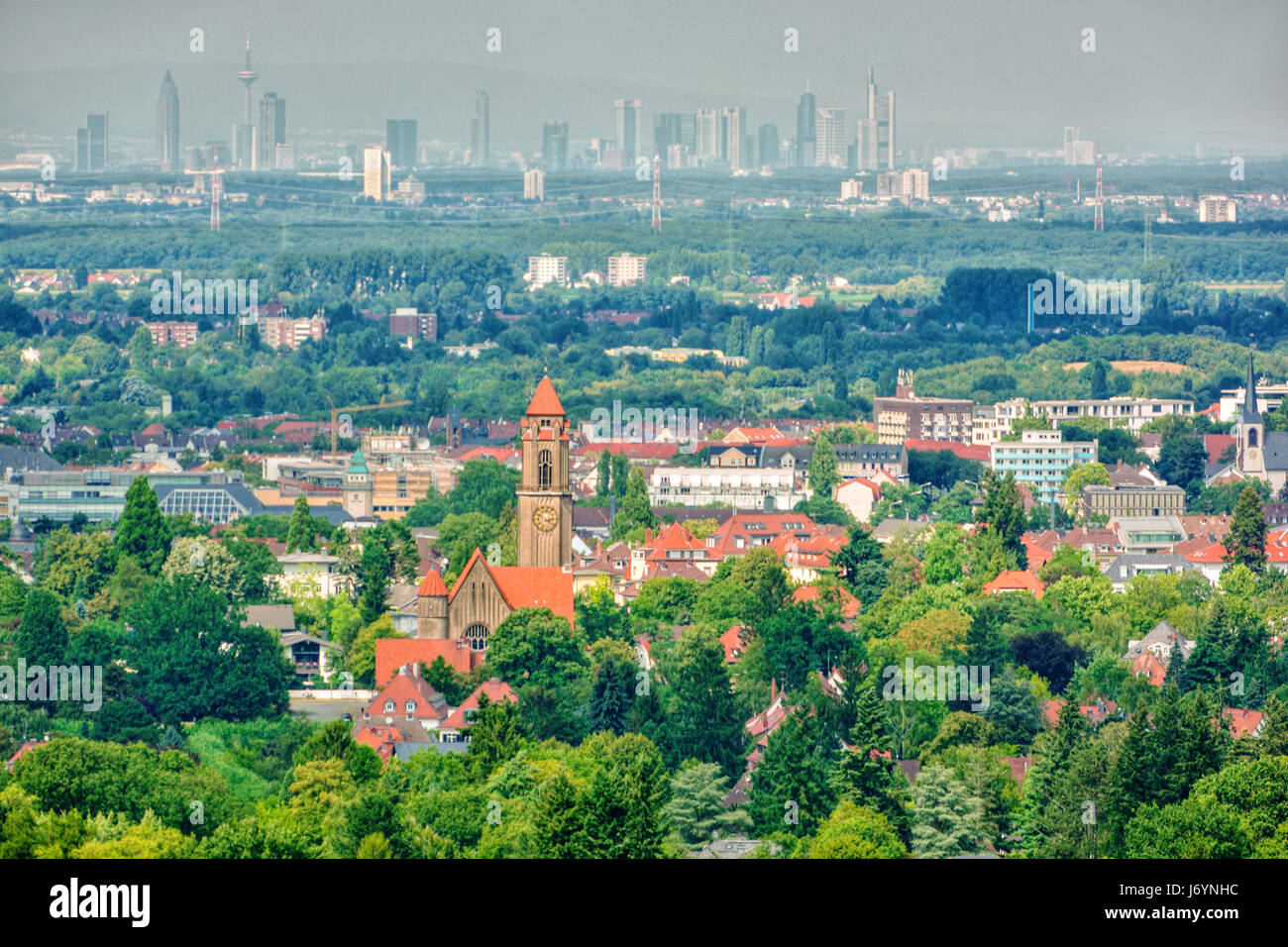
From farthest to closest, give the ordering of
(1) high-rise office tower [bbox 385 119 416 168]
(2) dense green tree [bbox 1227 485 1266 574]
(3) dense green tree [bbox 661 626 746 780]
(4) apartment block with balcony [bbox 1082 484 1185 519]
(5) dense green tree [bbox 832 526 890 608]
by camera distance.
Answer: (1) high-rise office tower [bbox 385 119 416 168]
(4) apartment block with balcony [bbox 1082 484 1185 519]
(2) dense green tree [bbox 1227 485 1266 574]
(5) dense green tree [bbox 832 526 890 608]
(3) dense green tree [bbox 661 626 746 780]

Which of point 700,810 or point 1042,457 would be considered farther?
point 1042,457

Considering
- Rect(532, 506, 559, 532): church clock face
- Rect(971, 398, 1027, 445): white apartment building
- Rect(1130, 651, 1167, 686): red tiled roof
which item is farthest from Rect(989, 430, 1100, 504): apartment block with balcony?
Rect(1130, 651, 1167, 686): red tiled roof

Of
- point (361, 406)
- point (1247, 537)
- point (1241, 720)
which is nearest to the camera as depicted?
point (1241, 720)

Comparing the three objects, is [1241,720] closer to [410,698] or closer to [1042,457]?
[410,698]

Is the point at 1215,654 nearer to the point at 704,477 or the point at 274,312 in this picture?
the point at 704,477

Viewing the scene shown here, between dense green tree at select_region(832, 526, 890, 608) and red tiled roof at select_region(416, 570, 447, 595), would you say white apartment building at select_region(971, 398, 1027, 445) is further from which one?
red tiled roof at select_region(416, 570, 447, 595)

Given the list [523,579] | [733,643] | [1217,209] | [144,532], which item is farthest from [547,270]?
[733,643]
